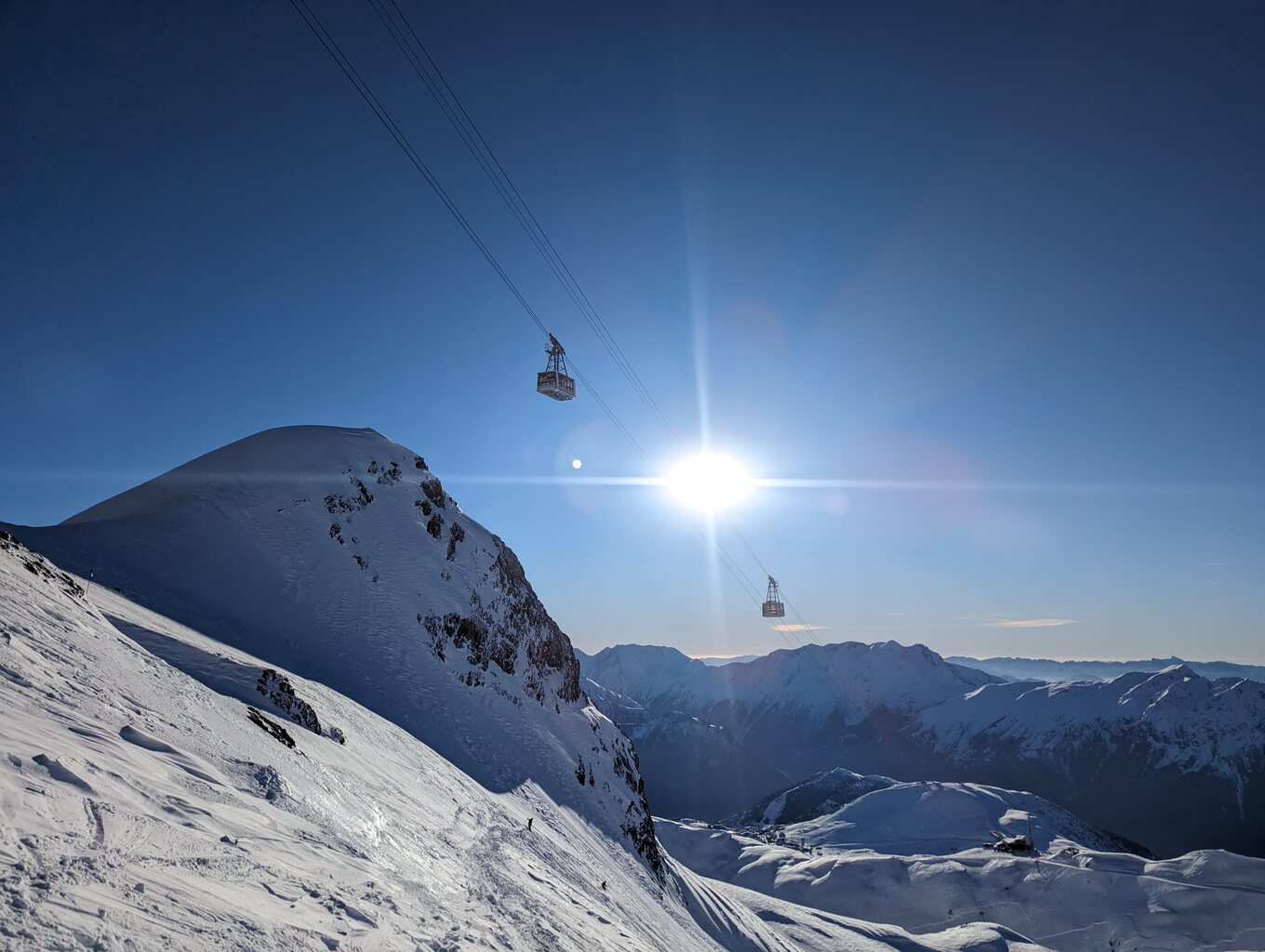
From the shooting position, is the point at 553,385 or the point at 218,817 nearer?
the point at 218,817

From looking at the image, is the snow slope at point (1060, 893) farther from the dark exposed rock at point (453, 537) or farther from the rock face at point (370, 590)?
the dark exposed rock at point (453, 537)

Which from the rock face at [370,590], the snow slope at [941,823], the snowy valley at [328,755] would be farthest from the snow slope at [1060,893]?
the rock face at [370,590]

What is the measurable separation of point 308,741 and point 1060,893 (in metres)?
97.2

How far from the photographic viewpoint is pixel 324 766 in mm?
14898

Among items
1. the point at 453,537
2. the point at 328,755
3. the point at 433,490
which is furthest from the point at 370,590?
the point at 328,755

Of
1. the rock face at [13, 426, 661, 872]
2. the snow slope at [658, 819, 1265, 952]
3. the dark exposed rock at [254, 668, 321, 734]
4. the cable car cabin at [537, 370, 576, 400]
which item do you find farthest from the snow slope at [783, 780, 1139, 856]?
the dark exposed rock at [254, 668, 321, 734]

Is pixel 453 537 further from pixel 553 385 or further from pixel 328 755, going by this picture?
pixel 328 755

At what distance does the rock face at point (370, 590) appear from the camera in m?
27.1

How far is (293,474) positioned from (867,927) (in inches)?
2739

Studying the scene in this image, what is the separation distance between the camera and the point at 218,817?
27.6ft

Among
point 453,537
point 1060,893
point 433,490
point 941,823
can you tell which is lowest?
point 941,823

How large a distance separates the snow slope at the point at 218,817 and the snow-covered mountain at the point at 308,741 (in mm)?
52

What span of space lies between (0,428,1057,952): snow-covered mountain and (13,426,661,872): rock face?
170mm

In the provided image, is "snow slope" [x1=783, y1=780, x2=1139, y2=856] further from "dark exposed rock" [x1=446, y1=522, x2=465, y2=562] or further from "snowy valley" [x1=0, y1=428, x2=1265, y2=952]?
"dark exposed rock" [x1=446, y1=522, x2=465, y2=562]
